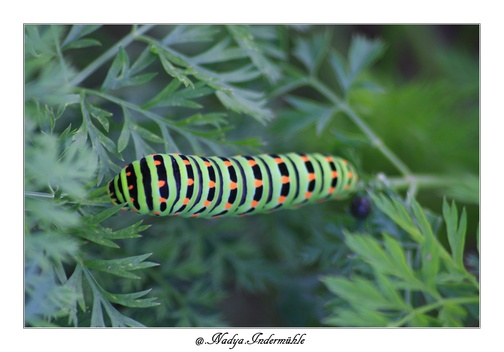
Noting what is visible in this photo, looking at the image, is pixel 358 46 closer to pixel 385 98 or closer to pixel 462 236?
pixel 385 98

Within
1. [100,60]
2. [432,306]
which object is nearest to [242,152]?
[100,60]

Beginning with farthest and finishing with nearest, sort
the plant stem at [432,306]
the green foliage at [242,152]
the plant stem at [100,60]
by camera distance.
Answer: the plant stem at [100,60]
the plant stem at [432,306]
the green foliage at [242,152]

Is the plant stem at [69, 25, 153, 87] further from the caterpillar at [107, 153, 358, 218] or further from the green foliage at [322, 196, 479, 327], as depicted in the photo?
the green foliage at [322, 196, 479, 327]

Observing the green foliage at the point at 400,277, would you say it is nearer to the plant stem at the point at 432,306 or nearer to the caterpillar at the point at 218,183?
the plant stem at the point at 432,306

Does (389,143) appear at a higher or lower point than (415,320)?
higher

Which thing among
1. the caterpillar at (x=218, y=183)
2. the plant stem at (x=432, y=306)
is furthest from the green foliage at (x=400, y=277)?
the caterpillar at (x=218, y=183)

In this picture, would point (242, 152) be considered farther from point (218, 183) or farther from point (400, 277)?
point (400, 277)

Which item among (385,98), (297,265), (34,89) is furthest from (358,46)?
(34,89)
